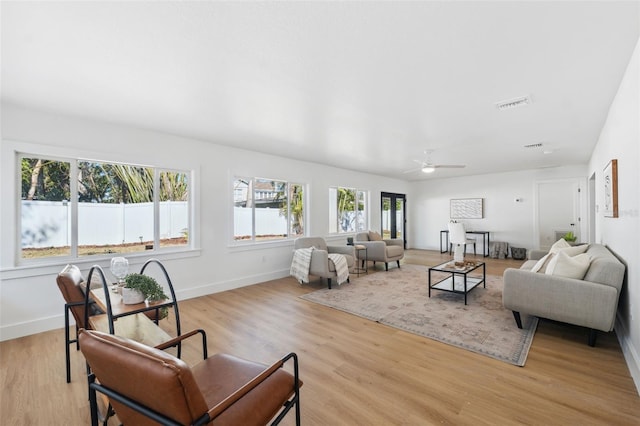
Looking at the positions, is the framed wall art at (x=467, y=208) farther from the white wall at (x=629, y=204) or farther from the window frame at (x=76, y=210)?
the window frame at (x=76, y=210)

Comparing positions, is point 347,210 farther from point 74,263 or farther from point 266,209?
point 74,263

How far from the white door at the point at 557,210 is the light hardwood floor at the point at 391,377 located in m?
5.49

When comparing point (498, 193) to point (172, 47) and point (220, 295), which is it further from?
point (172, 47)

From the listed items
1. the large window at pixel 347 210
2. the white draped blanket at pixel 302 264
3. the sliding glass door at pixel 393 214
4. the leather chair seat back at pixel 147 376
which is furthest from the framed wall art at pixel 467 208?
the leather chair seat back at pixel 147 376

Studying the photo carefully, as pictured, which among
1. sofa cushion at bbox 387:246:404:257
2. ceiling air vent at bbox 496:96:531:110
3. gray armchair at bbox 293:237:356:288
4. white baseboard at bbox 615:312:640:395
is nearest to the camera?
white baseboard at bbox 615:312:640:395

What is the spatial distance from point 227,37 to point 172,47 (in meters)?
0.45

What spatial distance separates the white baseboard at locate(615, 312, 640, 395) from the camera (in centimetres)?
198

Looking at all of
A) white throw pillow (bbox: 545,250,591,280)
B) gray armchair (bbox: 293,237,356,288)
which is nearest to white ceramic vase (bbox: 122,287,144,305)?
gray armchair (bbox: 293,237,356,288)

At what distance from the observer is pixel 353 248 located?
17.7ft

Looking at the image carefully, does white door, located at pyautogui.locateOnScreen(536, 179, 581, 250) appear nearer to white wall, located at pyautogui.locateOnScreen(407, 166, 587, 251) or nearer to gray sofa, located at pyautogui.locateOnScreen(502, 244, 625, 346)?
white wall, located at pyautogui.locateOnScreen(407, 166, 587, 251)

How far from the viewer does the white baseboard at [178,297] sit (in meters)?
2.89

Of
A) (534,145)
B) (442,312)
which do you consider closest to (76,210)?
(442,312)

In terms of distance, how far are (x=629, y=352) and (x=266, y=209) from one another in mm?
4980

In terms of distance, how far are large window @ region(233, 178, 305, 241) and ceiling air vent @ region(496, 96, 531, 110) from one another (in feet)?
12.8
